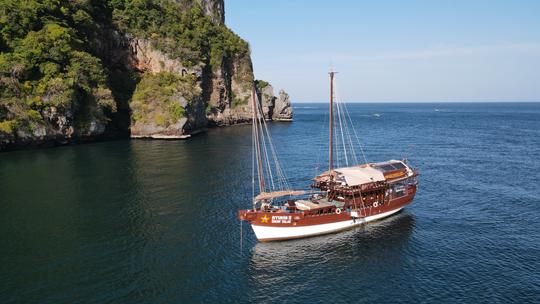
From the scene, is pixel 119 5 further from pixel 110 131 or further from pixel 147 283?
pixel 147 283

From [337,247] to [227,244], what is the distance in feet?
40.0

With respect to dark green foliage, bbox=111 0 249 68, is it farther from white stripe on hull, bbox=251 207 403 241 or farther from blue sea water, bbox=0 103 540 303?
white stripe on hull, bbox=251 207 403 241

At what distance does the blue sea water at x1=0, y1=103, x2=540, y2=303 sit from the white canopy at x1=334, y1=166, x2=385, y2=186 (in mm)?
5889

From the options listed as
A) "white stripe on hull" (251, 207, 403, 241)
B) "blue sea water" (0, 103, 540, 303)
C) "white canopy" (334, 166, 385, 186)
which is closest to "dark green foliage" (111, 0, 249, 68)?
"blue sea water" (0, 103, 540, 303)

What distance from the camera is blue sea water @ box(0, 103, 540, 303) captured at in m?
34.8

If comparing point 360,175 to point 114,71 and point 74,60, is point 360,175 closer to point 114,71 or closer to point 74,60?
point 74,60

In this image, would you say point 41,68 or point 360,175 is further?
point 41,68

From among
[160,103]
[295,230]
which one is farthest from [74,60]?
[295,230]

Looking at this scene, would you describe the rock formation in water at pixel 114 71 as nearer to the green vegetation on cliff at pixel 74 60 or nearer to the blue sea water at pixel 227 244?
the green vegetation on cliff at pixel 74 60

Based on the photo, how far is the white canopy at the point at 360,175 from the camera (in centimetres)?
5175

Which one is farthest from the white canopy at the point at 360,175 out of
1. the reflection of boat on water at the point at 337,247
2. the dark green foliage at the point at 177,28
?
the dark green foliage at the point at 177,28

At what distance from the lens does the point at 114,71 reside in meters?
140

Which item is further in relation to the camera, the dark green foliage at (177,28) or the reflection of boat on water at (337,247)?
the dark green foliage at (177,28)

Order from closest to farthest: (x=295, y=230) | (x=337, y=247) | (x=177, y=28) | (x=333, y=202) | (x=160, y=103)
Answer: (x=337, y=247)
(x=295, y=230)
(x=333, y=202)
(x=160, y=103)
(x=177, y=28)
